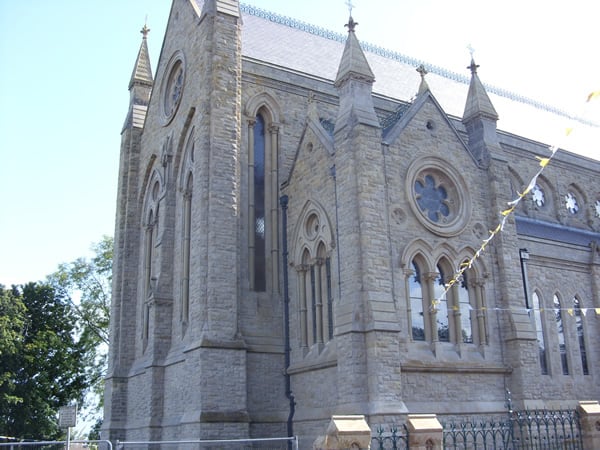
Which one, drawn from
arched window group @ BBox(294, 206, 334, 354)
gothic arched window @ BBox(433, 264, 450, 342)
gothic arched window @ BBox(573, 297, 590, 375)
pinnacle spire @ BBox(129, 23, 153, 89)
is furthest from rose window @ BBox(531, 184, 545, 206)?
pinnacle spire @ BBox(129, 23, 153, 89)

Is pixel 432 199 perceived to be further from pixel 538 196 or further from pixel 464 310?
pixel 538 196

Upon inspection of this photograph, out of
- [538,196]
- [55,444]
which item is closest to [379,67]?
[538,196]

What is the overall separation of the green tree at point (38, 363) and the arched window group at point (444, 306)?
22.7 m

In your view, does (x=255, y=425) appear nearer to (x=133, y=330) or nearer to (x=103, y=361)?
(x=133, y=330)

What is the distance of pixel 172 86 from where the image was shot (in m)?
27.2

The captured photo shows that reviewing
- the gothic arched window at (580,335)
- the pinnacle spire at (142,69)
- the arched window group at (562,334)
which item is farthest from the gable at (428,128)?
the pinnacle spire at (142,69)

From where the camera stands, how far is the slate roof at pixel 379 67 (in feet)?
89.0

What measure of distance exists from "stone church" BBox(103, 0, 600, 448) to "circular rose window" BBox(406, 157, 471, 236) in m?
0.05

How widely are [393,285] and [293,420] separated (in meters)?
5.40

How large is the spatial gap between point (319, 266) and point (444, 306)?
13.0 ft

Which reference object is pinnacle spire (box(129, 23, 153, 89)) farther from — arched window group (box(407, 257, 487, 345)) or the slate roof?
arched window group (box(407, 257, 487, 345))

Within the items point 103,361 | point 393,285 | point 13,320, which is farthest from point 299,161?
point 103,361

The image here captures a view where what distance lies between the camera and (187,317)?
883 inches

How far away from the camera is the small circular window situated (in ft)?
85.6
